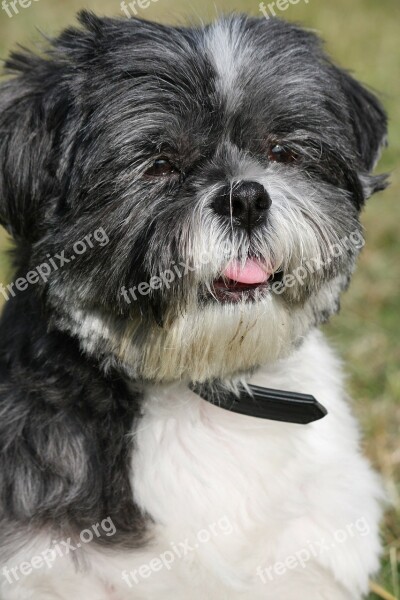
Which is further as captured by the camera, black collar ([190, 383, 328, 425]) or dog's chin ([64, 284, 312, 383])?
black collar ([190, 383, 328, 425])

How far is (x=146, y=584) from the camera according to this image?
2.97 m

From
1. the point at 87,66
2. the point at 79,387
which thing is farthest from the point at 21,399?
the point at 87,66

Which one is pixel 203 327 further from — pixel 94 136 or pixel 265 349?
pixel 94 136

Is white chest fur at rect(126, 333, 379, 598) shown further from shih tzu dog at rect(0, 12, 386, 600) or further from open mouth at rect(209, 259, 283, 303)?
open mouth at rect(209, 259, 283, 303)

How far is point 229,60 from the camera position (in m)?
2.77

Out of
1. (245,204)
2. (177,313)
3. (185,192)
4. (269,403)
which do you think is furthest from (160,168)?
(269,403)

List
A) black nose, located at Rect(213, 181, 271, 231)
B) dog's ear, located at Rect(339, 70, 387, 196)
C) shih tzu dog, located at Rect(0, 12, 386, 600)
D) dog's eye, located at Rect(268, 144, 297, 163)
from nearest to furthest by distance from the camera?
black nose, located at Rect(213, 181, 271, 231), shih tzu dog, located at Rect(0, 12, 386, 600), dog's eye, located at Rect(268, 144, 297, 163), dog's ear, located at Rect(339, 70, 387, 196)

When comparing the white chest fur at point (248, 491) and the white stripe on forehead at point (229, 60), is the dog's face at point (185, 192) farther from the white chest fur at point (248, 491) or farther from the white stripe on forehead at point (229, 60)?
the white chest fur at point (248, 491)

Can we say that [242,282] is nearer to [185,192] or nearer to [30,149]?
[185,192]

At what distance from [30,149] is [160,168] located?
442mm

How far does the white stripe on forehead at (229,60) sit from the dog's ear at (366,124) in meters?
0.52

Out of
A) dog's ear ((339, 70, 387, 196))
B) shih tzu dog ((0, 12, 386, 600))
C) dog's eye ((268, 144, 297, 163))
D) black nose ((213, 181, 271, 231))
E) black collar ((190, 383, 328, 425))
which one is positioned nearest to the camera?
black nose ((213, 181, 271, 231))

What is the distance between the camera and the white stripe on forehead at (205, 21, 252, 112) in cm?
274

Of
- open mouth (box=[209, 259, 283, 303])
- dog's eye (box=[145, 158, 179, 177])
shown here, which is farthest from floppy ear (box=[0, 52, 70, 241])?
open mouth (box=[209, 259, 283, 303])
